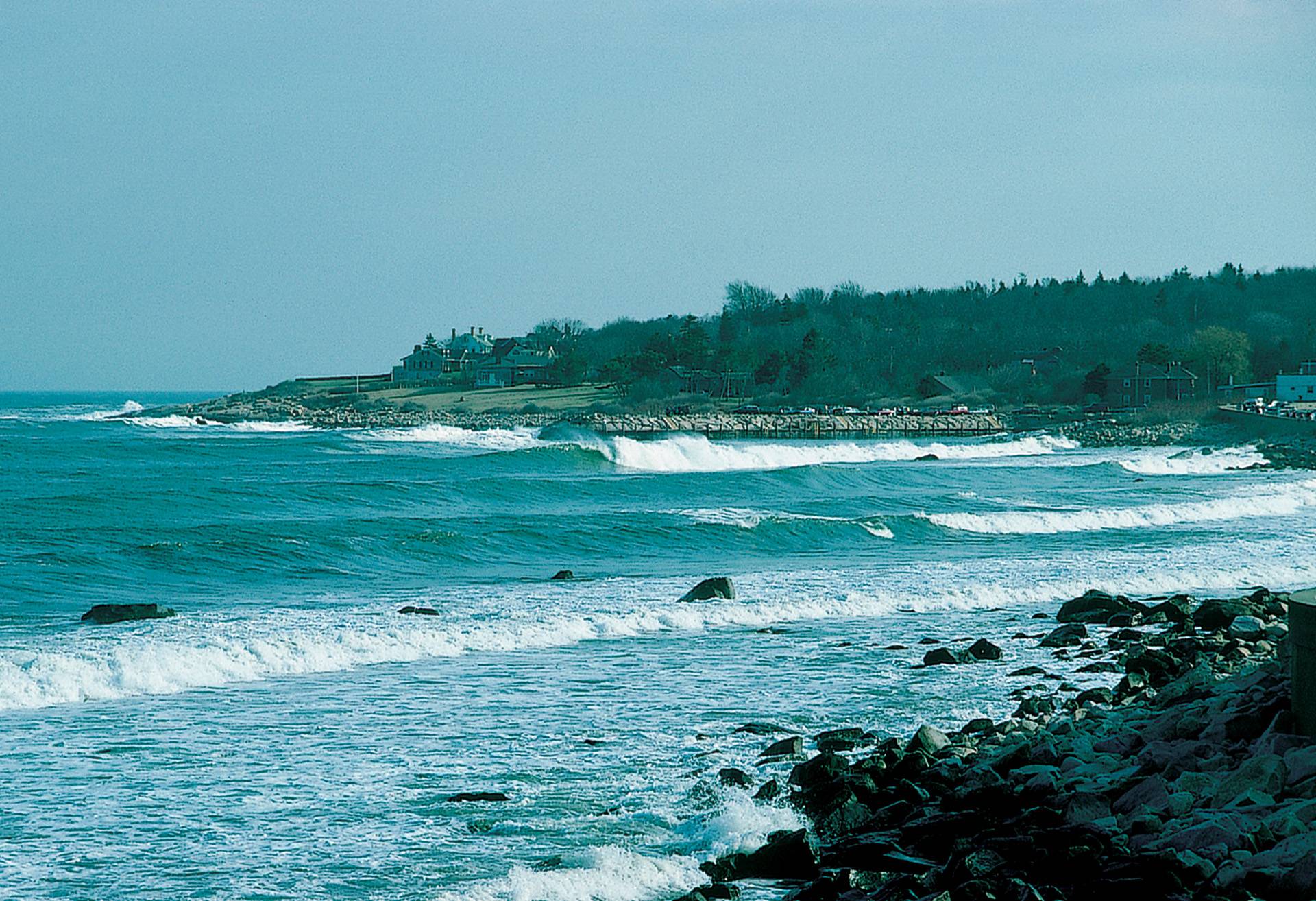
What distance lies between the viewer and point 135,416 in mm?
125250

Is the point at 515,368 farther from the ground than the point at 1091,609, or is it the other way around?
the point at 515,368

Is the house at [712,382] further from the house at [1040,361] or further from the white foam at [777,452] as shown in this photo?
the white foam at [777,452]

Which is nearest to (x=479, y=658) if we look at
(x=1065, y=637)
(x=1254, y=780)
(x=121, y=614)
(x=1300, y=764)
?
(x=121, y=614)

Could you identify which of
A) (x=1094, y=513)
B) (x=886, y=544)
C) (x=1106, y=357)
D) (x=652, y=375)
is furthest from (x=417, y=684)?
(x=1106, y=357)

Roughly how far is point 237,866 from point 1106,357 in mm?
146420

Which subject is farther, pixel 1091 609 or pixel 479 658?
pixel 1091 609

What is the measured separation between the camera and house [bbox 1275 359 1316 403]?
8550 centimetres

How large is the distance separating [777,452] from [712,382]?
206ft

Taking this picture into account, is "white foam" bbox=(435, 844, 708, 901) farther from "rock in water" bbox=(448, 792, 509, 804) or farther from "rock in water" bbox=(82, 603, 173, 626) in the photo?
"rock in water" bbox=(82, 603, 173, 626)

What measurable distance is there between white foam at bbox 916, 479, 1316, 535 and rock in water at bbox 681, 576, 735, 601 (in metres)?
12.3

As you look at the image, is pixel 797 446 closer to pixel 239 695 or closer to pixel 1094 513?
pixel 1094 513

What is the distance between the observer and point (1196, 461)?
57656 mm

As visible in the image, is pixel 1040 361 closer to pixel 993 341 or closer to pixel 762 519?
pixel 993 341

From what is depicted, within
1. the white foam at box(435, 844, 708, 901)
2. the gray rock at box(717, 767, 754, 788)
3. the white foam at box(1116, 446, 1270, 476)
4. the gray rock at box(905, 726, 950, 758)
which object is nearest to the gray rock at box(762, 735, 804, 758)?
the gray rock at box(717, 767, 754, 788)
